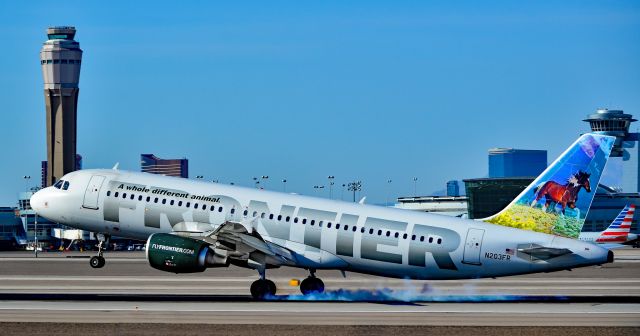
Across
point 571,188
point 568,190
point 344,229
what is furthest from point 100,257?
point 571,188

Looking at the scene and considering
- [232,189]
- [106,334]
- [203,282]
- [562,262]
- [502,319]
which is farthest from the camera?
[203,282]

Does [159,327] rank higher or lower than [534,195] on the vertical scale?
lower

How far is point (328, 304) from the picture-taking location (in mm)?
48281

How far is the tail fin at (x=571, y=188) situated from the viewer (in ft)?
161

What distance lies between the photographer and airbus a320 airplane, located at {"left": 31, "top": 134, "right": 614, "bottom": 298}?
49.1 meters

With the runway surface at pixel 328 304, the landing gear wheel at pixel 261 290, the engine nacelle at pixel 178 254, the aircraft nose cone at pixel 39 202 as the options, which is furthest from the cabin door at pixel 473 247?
the aircraft nose cone at pixel 39 202

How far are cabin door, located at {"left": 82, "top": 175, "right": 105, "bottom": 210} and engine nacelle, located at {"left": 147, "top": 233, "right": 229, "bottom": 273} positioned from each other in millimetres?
6787

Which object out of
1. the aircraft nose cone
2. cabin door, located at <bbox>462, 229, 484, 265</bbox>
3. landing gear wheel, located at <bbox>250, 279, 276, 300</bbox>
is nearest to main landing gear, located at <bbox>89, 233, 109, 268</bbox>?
the aircraft nose cone

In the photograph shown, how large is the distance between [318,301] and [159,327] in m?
12.3

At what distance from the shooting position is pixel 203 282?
214 feet

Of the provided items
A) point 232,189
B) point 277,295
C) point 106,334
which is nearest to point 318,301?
point 277,295

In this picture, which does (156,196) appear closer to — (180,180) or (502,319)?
(180,180)

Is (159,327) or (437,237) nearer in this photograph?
(159,327)

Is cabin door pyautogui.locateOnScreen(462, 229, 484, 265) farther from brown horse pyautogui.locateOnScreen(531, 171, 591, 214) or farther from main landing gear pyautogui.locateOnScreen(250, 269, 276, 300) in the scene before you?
main landing gear pyautogui.locateOnScreen(250, 269, 276, 300)
